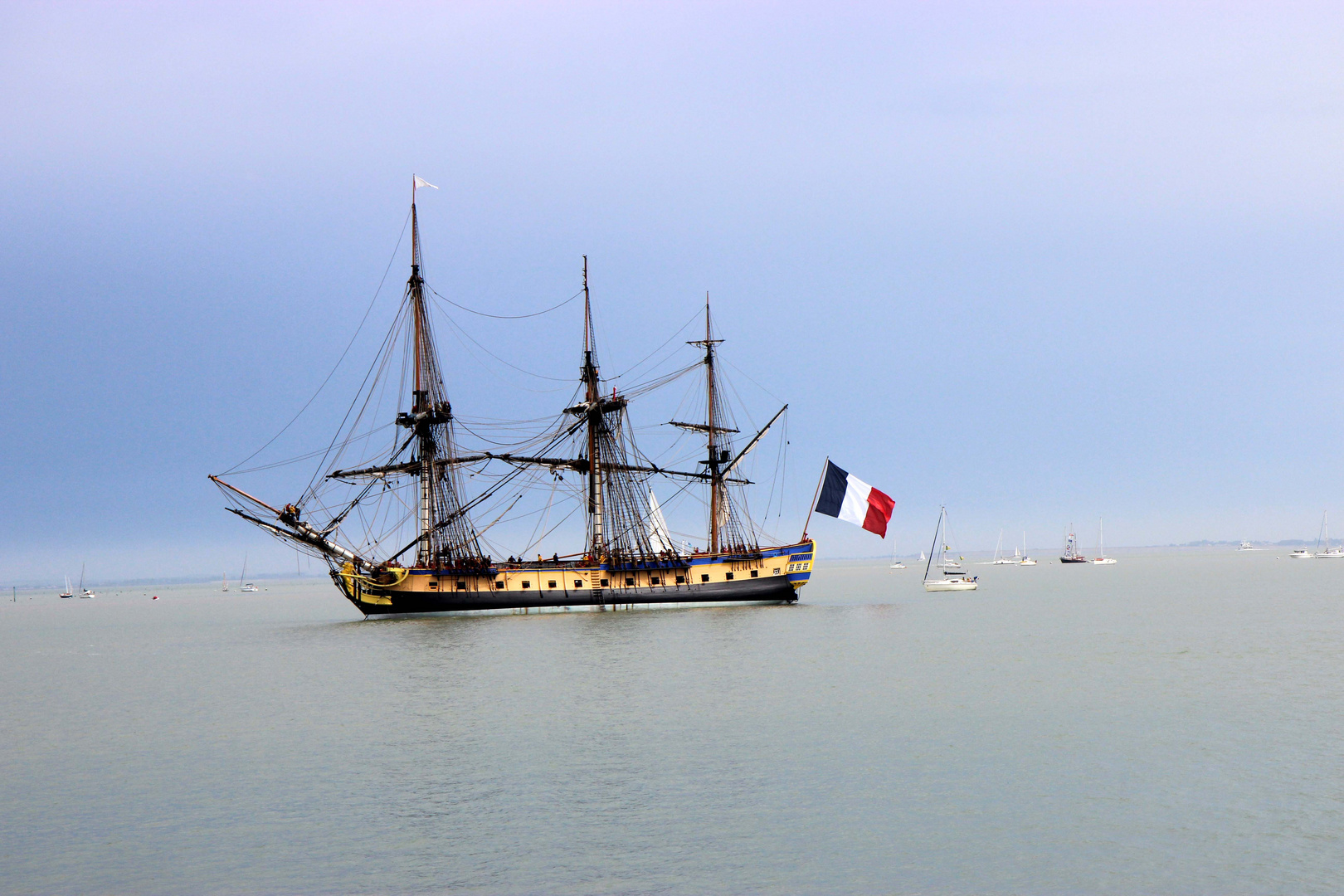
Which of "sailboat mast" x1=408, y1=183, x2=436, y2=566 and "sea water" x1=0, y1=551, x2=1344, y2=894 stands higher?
"sailboat mast" x1=408, y1=183, x2=436, y2=566

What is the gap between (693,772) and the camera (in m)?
27.9

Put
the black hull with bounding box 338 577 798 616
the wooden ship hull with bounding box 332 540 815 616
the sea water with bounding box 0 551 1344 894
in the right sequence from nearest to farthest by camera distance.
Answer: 1. the sea water with bounding box 0 551 1344 894
2. the wooden ship hull with bounding box 332 540 815 616
3. the black hull with bounding box 338 577 798 616

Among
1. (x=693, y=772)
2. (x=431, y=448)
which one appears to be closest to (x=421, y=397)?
(x=431, y=448)

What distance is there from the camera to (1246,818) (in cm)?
2273

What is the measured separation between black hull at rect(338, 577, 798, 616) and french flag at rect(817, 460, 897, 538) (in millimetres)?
11075

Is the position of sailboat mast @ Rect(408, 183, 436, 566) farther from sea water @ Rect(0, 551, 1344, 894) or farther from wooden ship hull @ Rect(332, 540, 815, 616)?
sea water @ Rect(0, 551, 1344, 894)

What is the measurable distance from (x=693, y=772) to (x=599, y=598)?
66524mm

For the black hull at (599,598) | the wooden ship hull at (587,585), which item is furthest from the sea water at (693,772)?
the black hull at (599,598)

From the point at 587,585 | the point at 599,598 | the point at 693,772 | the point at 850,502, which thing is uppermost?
the point at 850,502

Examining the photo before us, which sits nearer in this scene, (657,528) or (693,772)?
(693,772)

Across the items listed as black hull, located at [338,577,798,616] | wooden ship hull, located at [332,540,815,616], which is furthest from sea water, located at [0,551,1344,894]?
black hull, located at [338,577,798,616]

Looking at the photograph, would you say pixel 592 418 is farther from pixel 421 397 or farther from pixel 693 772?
pixel 693 772

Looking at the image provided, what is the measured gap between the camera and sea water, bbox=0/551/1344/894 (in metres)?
20.3

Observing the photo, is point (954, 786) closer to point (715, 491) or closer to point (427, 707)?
point (427, 707)
